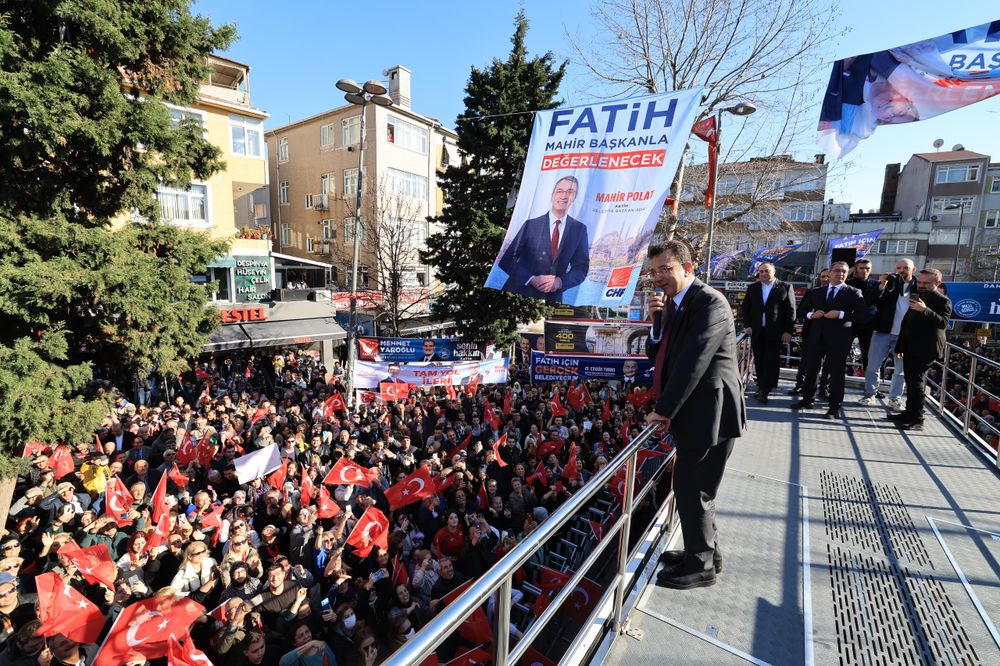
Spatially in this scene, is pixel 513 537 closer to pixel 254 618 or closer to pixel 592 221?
pixel 254 618

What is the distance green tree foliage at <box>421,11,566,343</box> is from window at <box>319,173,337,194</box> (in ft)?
49.5

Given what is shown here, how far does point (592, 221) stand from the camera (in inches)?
230

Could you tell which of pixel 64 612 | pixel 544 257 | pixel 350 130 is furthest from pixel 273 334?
pixel 544 257

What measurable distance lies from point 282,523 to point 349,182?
1065 inches

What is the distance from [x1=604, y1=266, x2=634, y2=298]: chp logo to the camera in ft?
18.8

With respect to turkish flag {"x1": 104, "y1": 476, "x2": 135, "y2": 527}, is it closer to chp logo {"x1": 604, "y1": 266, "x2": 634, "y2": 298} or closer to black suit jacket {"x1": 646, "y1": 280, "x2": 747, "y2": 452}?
chp logo {"x1": 604, "y1": 266, "x2": 634, "y2": 298}

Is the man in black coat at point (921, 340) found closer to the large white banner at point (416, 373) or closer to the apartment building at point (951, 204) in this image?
the large white banner at point (416, 373)

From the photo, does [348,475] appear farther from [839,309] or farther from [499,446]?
[839,309]

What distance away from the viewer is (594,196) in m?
5.88

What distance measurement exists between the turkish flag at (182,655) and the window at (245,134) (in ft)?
67.8

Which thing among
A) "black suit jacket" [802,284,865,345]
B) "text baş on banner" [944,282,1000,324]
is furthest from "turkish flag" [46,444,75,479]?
"text baş on banner" [944,282,1000,324]

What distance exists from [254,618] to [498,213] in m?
15.9

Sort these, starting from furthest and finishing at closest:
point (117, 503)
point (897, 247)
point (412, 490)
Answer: point (897, 247), point (412, 490), point (117, 503)

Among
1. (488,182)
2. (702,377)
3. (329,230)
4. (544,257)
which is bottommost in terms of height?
(702,377)
